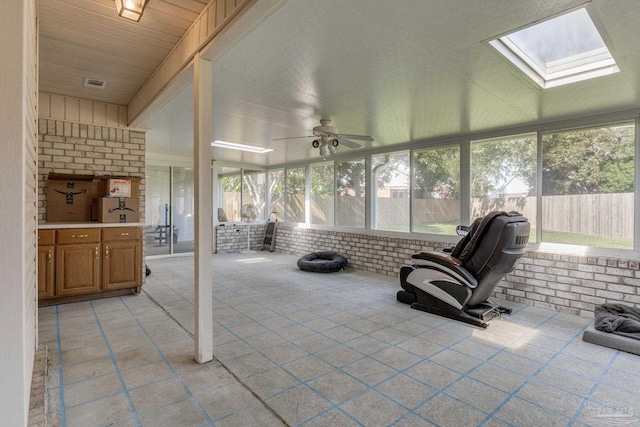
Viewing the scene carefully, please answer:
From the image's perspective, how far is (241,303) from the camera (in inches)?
171

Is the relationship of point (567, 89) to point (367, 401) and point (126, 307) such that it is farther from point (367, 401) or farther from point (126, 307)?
point (126, 307)

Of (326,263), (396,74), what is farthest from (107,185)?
(396,74)

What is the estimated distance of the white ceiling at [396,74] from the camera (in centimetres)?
203

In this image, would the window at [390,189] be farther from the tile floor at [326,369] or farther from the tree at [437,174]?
the tile floor at [326,369]

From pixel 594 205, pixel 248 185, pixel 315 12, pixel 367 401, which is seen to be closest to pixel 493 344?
pixel 367 401

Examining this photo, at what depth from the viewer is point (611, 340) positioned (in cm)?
311

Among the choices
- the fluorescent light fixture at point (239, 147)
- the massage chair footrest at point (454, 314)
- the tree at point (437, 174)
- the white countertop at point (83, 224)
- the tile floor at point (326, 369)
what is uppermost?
the fluorescent light fixture at point (239, 147)

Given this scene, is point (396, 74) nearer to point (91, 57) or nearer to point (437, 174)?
point (91, 57)

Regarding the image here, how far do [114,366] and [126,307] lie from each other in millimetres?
1678

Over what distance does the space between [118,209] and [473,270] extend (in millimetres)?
4590

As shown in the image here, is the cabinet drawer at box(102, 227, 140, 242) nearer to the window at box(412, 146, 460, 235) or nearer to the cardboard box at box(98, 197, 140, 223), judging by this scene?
the cardboard box at box(98, 197, 140, 223)

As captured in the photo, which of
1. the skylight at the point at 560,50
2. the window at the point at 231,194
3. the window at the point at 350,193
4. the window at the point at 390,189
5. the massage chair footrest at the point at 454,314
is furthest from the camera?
the window at the point at 231,194

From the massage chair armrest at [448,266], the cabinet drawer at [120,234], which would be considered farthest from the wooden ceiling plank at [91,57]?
the massage chair armrest at [448,266]

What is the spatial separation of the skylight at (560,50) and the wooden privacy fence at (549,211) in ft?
6.18
